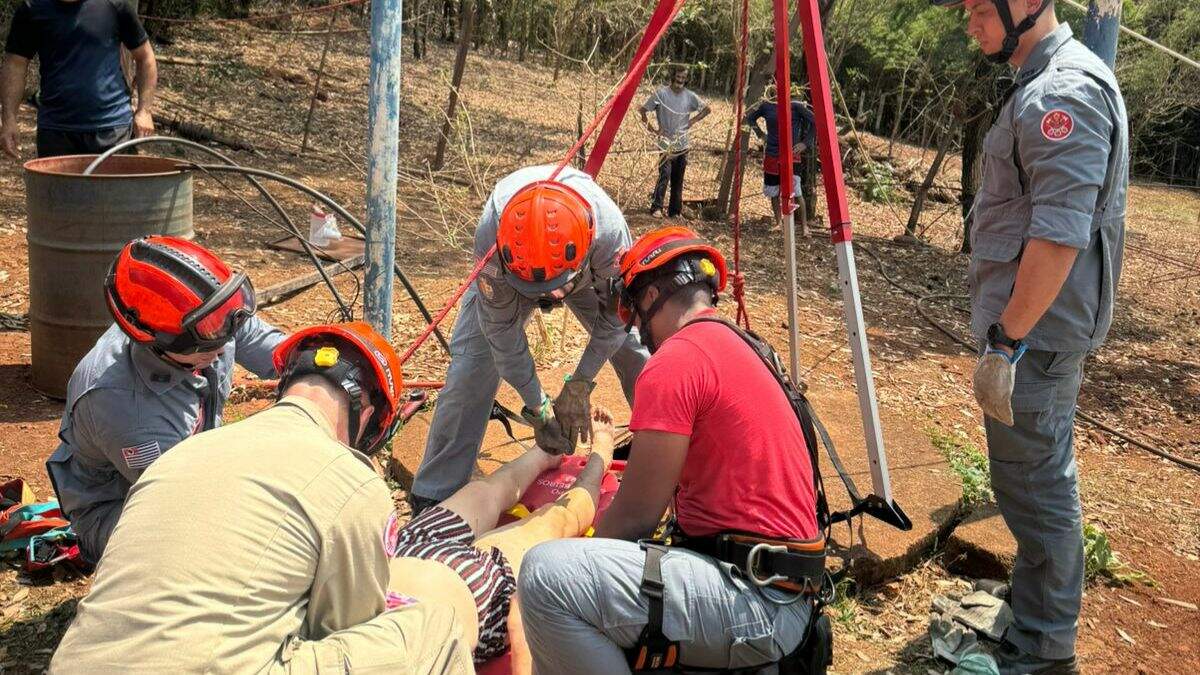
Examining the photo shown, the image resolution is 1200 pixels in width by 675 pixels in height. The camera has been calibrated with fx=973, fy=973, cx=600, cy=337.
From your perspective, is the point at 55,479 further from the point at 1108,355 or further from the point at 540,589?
the point at 1108,355

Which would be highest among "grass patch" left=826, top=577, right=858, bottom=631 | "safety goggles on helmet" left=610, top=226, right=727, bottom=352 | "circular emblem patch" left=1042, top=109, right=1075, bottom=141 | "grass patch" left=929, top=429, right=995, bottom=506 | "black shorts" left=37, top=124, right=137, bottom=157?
"circular emblem patch" left=1042, top=109, right=1075, bottom=141

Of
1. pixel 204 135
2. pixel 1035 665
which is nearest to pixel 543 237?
pixel 1035 665

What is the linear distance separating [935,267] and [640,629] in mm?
8756

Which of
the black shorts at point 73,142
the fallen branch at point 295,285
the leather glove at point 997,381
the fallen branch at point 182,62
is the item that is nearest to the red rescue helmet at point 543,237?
the leather glove at point 997,381

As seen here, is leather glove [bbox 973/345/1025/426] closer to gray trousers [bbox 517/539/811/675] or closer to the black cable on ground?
gray trousers [bbox 517/539/811/675]

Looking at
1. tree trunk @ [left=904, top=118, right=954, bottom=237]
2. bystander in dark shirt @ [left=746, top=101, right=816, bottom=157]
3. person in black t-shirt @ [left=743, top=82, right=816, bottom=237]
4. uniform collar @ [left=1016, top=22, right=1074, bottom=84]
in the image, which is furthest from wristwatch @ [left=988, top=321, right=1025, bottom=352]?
tree trunk @ [left=904, top=118, right=954, bottom=237]

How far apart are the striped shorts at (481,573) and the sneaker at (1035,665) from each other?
172 centimetres

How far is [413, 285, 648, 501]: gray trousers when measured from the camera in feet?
12.9

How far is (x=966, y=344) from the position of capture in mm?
7578

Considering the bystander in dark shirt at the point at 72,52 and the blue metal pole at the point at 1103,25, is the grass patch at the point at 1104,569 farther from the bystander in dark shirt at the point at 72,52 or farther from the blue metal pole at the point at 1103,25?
the bystander in dark shirt at the point at 72,52

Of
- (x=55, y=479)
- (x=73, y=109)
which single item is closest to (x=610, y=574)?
(x=55, y=479)

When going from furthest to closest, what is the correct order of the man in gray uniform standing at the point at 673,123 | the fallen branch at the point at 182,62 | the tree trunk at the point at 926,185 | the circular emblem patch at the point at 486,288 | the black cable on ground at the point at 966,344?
the fallen branch at the point at 182,62
the tree trunk at the point at 926,185
the man in gray uniform standing at the point at 673,123
the black cable on ground at the point at 966,344
the circular emblem patch at the point at 486,288

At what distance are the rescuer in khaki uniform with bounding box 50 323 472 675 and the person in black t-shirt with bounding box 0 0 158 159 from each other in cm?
419

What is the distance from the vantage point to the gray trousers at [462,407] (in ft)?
12.9
